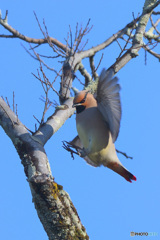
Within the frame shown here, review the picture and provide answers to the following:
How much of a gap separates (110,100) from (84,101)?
0.35 metres

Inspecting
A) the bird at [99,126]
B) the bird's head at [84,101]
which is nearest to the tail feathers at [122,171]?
the bird at [99,126]

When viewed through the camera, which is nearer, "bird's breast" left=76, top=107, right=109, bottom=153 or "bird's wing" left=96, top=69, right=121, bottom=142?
"bird's wing" left=96, top=69, right=121, bottom=142

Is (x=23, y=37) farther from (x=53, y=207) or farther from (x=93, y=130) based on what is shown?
(x=53, y=207)

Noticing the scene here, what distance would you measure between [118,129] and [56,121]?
21.9 inches

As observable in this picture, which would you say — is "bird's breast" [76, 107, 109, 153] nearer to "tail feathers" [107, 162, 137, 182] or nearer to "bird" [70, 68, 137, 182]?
"bird" [70, 68, 137, 182]

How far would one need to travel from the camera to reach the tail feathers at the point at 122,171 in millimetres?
3868

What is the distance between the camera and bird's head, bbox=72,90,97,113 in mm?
3758

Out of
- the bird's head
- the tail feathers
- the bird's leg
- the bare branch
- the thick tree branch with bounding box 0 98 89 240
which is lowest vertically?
the thick tree branch with bounding box 0 98 89 240

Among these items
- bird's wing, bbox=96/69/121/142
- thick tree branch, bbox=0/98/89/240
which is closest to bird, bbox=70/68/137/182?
bird's wing, bbox=96/69/121/142

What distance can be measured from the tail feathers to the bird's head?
23.5 inches

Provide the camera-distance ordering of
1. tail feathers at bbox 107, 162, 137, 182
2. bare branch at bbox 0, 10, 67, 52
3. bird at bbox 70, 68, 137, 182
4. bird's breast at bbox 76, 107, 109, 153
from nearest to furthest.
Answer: bird at bbox 70, 68, 137, 182 < bird's breast at bbox 76, 107, 109, 153 < tail feathers at bbox 107, 162, 137, 182 < bare branch at bbox 0, 10, 67, 52

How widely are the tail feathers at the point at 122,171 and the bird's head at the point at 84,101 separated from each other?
1.96 feet

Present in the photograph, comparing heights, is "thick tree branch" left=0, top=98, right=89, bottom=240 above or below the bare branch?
below

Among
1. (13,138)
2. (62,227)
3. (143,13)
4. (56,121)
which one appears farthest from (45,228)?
(143,13)
